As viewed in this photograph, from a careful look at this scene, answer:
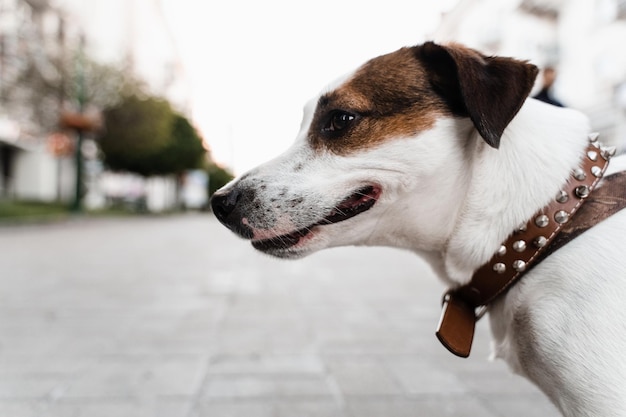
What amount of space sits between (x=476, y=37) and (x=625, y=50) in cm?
779

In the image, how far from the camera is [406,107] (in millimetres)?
1548

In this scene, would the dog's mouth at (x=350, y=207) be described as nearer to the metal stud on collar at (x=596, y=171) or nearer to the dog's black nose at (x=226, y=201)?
the dog's black nose at (x=226, y=201)

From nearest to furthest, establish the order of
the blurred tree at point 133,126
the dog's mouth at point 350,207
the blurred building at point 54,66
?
the dog's mouth at point 350,207
the blurred building at point 54,66
the blurred tree at point 133,126

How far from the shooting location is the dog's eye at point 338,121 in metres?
1.62

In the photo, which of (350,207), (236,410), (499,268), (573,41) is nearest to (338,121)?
(350,207)

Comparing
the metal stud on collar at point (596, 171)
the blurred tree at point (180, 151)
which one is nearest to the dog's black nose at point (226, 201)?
the metal stud on collar at point (596, 171)

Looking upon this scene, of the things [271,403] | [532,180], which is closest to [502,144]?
[532,180]

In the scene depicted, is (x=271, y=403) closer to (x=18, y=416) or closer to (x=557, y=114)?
(x=18, y=416)

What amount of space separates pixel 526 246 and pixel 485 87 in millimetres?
467

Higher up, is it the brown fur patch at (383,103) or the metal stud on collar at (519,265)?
the brown fur patch at (383,103)

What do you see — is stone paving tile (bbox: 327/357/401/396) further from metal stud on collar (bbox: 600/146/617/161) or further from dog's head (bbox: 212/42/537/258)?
metal stud on collar (bbox: 600/146/617/161)

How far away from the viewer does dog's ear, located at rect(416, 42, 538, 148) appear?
1335mm

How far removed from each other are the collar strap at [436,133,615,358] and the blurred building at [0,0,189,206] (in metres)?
17.1

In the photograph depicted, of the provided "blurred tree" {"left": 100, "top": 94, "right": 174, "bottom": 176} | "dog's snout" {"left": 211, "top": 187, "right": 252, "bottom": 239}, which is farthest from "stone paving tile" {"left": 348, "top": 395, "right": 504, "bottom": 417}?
"blurred tree" {"left": 100, "top": 94, "right": 174, "bottom": 176}
